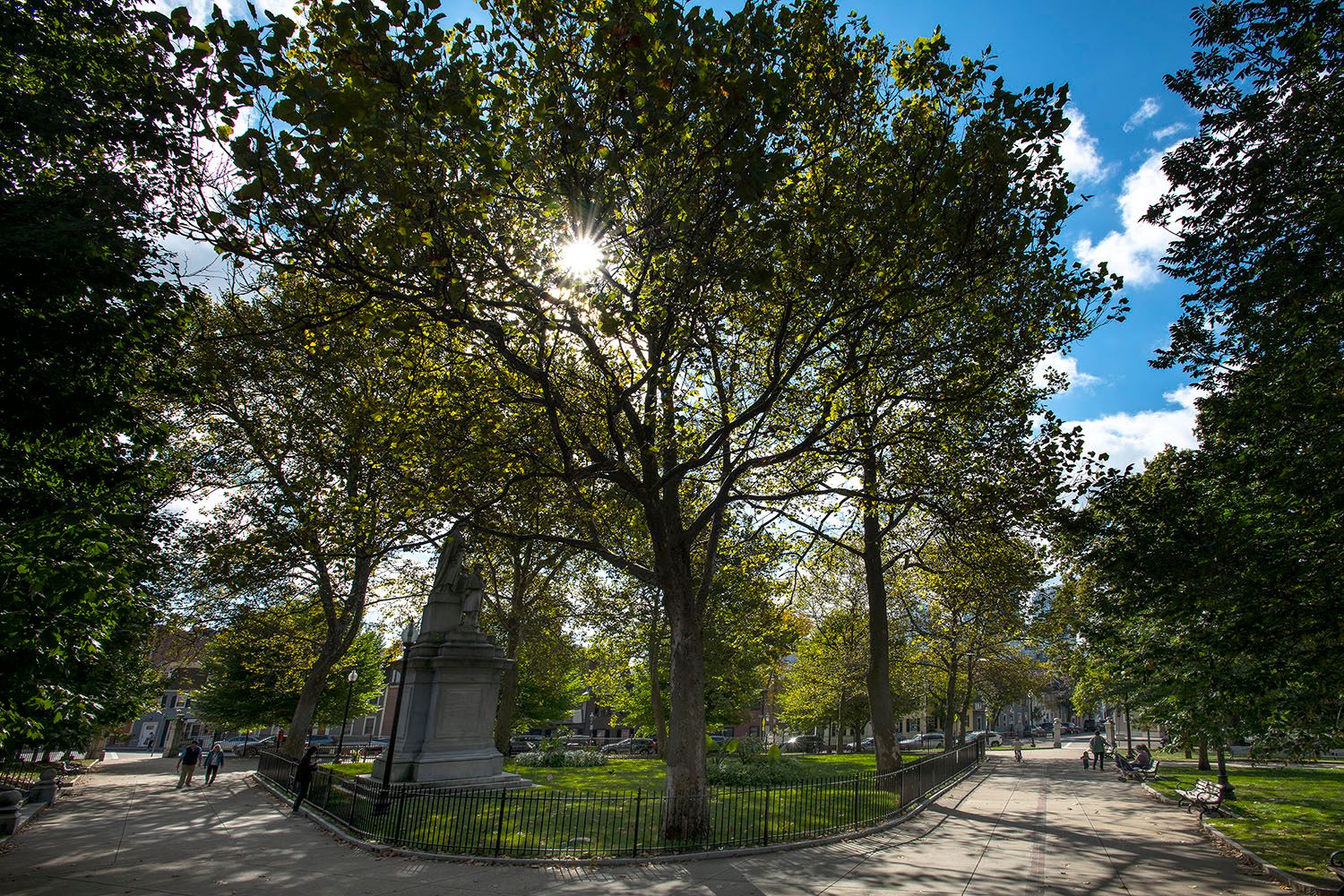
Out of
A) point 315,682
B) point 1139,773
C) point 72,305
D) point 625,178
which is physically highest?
point 625,178

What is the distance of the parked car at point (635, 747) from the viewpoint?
40625 mm

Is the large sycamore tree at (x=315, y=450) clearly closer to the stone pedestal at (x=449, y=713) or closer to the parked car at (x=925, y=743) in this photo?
the stone pedestal at (x=449, y=713)

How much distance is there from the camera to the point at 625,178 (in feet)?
27.6

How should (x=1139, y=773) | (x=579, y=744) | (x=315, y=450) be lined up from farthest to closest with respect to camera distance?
(x=579, y=744), (x=1139, y=773), (x=315, y=450)

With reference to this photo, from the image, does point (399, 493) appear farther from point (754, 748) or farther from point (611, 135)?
point (754, 748)

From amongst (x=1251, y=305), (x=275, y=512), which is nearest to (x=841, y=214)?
(x=1251, y=305)

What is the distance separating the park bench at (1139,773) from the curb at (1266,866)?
33.6 feet

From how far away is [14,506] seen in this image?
8.54 meters

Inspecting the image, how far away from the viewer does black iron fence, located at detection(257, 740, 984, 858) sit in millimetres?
10594

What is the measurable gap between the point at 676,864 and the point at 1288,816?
46.2 feet

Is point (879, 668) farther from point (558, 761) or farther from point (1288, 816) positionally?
point (558, 761)

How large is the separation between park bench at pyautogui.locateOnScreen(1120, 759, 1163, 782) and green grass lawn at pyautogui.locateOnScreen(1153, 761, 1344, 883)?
40cm

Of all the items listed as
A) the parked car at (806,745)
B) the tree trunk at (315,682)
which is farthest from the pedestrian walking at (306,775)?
the parked car at (806,745)

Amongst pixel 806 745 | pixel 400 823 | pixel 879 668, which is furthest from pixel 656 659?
pixel 806 745
